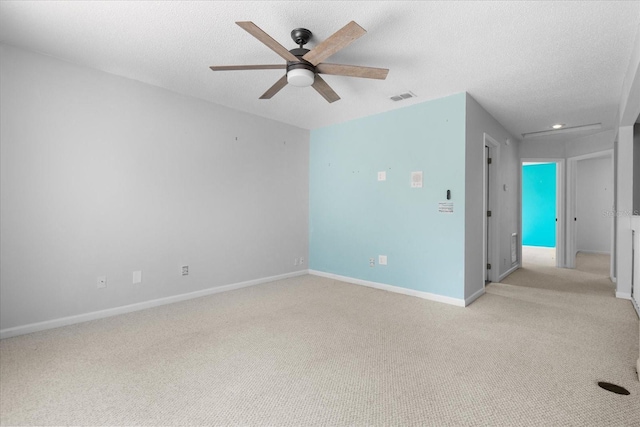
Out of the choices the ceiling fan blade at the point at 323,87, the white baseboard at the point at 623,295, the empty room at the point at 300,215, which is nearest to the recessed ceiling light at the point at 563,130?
the empty room at the point at 300,215

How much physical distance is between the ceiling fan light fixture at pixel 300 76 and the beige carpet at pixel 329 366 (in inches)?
81.9

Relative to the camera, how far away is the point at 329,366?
2143 mm

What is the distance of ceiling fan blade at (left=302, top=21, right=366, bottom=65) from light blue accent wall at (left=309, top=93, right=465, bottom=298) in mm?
2049

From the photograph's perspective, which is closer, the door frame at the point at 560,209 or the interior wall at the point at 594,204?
the door frame at the point at 560,209

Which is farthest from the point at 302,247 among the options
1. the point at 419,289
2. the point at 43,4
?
the point at 43,4

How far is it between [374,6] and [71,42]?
8.08ft

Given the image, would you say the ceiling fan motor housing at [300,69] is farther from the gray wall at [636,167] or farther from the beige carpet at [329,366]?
the gray wall at [636,167]

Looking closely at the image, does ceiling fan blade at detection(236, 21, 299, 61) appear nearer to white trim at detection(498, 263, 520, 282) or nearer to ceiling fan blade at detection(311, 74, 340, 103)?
ceiling fan blade at detection(311, 74, 340, 103)

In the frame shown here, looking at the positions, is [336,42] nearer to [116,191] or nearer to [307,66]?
[307,66]

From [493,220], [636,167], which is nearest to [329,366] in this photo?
[493,220]

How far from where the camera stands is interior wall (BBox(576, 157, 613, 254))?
7.70 meters

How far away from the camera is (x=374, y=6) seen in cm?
208

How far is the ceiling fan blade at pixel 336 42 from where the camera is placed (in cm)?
188

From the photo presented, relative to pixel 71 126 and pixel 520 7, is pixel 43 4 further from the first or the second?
pixel 520 7
